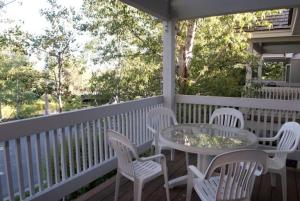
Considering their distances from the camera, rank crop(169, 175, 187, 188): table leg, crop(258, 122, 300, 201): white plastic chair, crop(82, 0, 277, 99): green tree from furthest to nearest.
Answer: crop(82, 0, 277, 99): green tree
crop(169, 175, 187, 188): table leg
crop(258, 122, 300, 201): white plastic chair

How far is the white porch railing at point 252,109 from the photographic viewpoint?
144 inches

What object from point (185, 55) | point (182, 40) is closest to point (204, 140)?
point (185, 55)

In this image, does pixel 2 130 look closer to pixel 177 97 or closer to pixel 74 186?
pixel 74 186

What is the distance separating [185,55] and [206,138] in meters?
4.43

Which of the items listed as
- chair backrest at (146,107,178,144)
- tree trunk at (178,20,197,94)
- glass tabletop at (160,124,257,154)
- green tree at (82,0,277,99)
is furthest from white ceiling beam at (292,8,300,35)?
glass tabletop at (160,124,257,154)

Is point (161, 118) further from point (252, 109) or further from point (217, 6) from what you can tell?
point (217, 6)

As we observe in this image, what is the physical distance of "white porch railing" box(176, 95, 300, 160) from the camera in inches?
144

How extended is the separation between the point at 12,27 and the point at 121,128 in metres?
5.25

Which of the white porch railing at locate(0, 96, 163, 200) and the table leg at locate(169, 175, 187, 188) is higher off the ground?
the white porch railing at locate(0, 96, 163, 200)

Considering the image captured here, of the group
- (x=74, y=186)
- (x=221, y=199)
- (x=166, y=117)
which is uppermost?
(x=166, y=117)

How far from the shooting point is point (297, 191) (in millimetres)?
2832

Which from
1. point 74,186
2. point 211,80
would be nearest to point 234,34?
point 211,80

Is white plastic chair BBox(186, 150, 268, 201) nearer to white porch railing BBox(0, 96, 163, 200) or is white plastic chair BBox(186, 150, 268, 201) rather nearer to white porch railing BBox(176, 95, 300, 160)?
white porch railing BBox(0, 96, 163, 200)

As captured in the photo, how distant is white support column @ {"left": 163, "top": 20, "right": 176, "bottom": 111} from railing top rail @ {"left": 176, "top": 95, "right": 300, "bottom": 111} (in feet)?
0.58
